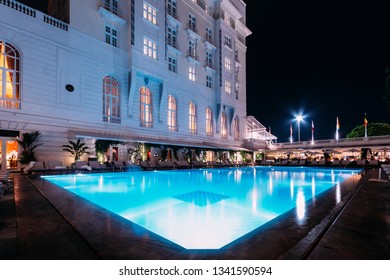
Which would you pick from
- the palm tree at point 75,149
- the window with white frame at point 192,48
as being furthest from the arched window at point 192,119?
the palm tree at point 75,149

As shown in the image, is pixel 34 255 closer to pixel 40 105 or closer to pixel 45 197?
pixel 45 197

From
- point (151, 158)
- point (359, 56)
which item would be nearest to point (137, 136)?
point (151, 158)

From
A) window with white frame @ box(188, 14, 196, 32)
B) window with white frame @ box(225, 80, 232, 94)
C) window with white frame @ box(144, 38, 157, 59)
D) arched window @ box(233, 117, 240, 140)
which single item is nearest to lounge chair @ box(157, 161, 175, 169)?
window with white frame @ box(144, 38, 157, 59)

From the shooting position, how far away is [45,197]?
504 cm

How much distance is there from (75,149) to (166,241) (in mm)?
A: 14808

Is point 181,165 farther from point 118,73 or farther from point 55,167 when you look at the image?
point 55,167

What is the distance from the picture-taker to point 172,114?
23.5 metres

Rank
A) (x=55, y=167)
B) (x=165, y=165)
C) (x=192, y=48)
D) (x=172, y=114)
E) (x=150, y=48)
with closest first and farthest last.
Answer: (x=55, y=167)
(x=165, y=165)
(x=150, y=48)
(x=172, y=114)
(x=192, y=48)

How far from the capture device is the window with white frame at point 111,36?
18.5 m

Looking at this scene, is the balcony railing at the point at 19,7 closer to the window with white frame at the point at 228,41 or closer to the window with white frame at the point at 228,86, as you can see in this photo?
the window with white frame at the point at 228,86

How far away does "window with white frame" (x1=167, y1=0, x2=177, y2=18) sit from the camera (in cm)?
2353

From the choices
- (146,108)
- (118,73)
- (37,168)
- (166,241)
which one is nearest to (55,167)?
(37,168)

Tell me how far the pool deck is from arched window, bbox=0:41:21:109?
41.5 feet
